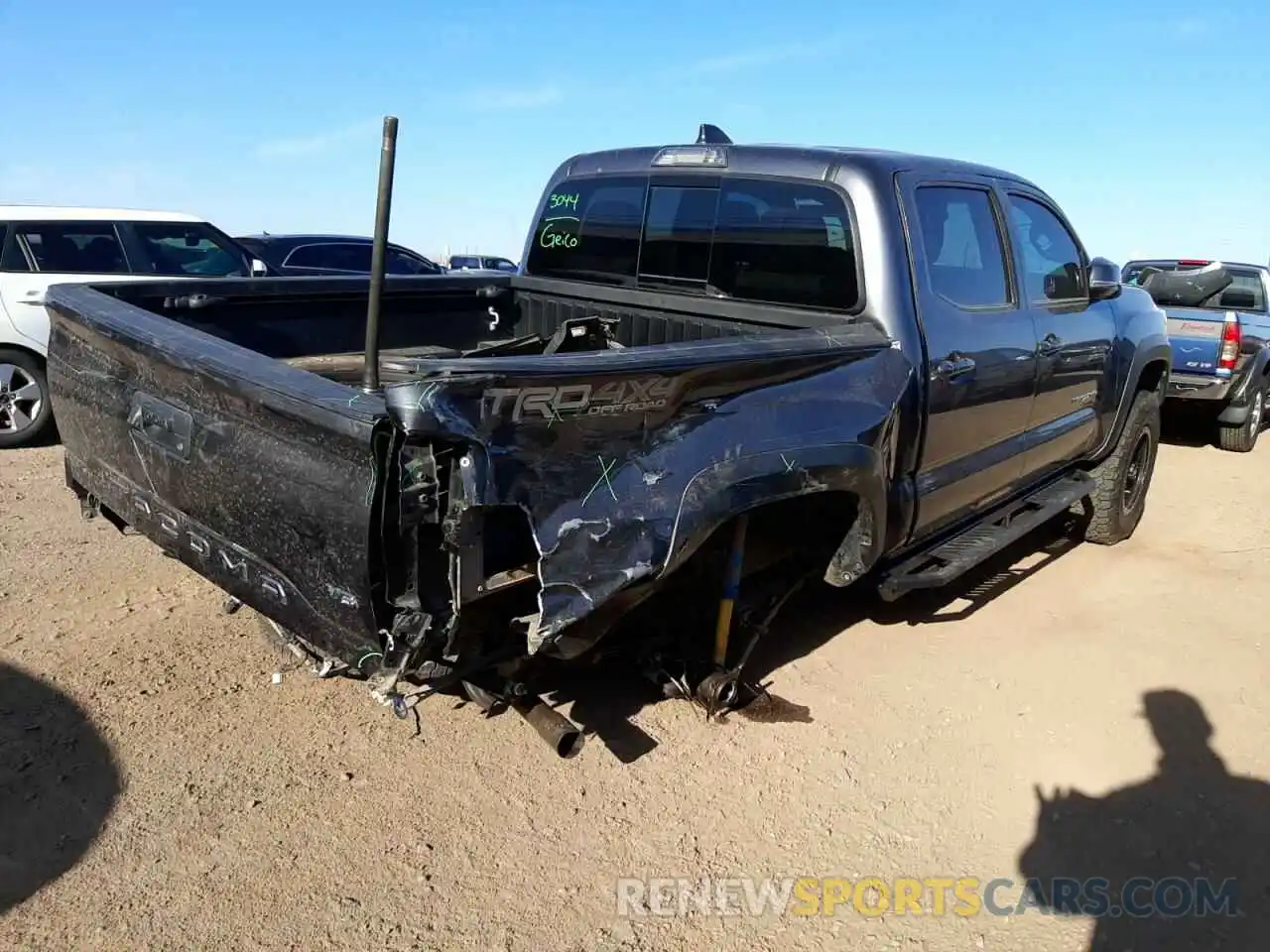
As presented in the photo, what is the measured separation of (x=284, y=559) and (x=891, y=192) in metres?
2.48

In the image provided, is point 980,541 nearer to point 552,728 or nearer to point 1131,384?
point 1131,384

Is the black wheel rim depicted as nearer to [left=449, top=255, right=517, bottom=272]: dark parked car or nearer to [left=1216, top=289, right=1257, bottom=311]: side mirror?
[left=1216, top=289, right=1257, bottom=311]: side mirror

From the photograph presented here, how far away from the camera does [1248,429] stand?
29.5ft

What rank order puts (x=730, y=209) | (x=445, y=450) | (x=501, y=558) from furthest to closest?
(x=730, y=209), (x=501, y=558), (x=445, y=450)

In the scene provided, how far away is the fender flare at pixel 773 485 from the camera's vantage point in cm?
263

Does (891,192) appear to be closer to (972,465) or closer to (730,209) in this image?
(730,209)

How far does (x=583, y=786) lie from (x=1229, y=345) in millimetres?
8059

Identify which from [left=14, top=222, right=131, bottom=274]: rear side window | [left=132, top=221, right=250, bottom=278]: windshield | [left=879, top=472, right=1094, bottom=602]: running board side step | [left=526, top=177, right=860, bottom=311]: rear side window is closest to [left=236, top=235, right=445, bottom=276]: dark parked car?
[left=132, top=221, right=250, bottom=278]: windshield

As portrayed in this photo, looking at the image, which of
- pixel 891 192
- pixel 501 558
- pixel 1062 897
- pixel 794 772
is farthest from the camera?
pixel 891 192

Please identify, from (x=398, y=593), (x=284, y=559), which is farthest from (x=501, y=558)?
(x=284, y=559)

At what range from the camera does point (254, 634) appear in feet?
12.8

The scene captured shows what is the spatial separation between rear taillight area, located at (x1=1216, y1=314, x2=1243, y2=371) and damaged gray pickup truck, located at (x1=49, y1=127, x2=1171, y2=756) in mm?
3864

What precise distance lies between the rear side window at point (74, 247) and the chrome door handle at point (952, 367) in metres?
6.63

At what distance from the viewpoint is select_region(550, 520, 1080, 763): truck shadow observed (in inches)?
139
